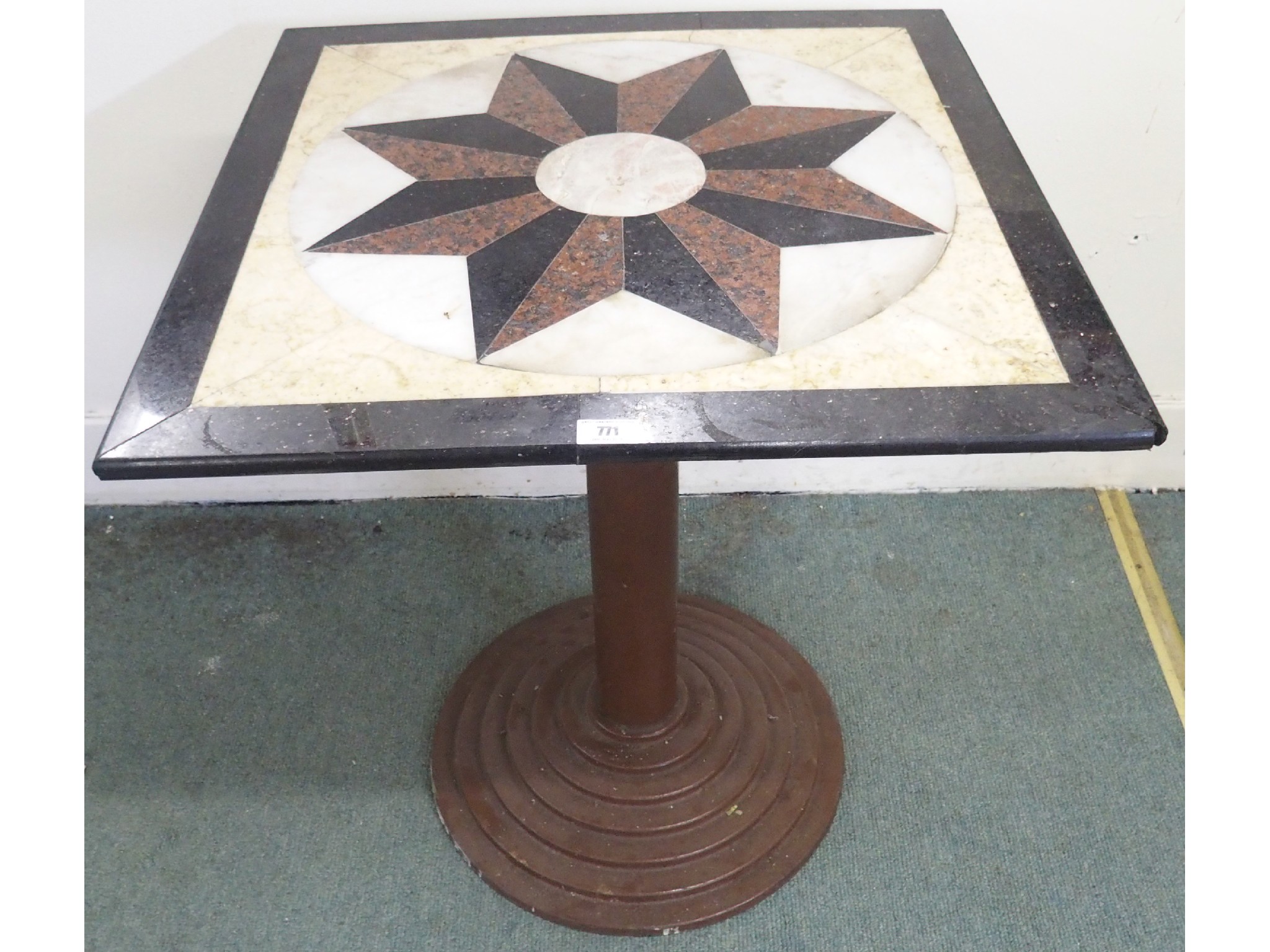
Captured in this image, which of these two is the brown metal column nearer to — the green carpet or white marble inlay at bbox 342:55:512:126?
the green carpet

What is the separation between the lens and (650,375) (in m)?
0.92

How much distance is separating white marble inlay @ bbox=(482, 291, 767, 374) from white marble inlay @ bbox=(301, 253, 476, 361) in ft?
0.20

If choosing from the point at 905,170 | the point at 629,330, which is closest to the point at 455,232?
the point at 629,330

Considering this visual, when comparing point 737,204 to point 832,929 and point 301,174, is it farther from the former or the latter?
point 832,929

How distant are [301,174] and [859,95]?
69cm

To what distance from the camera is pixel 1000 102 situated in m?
1.66

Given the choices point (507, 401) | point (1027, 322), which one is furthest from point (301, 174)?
point (1027, 322)

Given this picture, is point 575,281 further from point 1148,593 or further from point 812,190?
point 1148,593

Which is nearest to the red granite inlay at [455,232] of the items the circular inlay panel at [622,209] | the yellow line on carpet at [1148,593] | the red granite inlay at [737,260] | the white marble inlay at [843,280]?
the circular inlay panel at [622,209]

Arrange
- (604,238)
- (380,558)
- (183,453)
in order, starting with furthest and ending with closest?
(380,558)
(604,238)
(183,453)

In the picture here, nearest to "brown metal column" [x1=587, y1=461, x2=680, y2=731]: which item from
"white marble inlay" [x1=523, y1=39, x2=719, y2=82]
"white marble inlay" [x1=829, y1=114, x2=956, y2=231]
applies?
"white marble inlay" [x1=829, y1=114, x2=956, y2=231]

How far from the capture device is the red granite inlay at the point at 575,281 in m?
0.98

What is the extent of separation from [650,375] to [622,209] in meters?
0.28

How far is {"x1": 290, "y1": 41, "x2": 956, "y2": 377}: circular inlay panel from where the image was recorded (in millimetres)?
984
